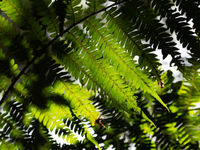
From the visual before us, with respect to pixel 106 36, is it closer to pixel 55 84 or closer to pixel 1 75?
pixel 55 84

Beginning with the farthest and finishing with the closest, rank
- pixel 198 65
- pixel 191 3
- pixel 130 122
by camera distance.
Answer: pixel 130 122 → pixel 198 65 → pixel 191 3

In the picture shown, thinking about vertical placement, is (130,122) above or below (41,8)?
below

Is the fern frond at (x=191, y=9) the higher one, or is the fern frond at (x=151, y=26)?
the fern frond at (x=191, y=9)

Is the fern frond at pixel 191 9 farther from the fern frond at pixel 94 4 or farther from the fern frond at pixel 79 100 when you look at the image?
the fern frond at pixel 79 100

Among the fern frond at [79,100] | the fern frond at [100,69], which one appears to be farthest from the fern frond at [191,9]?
the fern frond at [79,100]

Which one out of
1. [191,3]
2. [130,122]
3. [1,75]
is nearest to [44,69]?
[1,75]

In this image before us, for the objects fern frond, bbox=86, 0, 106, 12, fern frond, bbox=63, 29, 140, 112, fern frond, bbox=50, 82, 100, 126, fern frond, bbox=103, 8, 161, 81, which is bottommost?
fern frond, bbox=50, 82, 100, 126

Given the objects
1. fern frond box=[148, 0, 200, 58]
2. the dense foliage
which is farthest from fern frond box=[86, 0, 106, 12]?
fern frond box=[148, 0, 200, 58]

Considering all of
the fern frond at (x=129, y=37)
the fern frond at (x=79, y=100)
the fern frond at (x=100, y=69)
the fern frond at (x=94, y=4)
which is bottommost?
the fern frond at (x=79, y=100)

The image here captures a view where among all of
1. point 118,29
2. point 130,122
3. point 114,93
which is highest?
point 118,29

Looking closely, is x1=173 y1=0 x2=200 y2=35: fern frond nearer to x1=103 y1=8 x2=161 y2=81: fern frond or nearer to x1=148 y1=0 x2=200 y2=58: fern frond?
x1=148 y1=0 x2=200 y2=58: fern frond

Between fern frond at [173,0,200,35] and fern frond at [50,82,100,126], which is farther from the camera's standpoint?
fern frond at [50,82,100,126]

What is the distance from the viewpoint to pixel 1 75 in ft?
2.47

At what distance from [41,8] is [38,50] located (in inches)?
6.5
